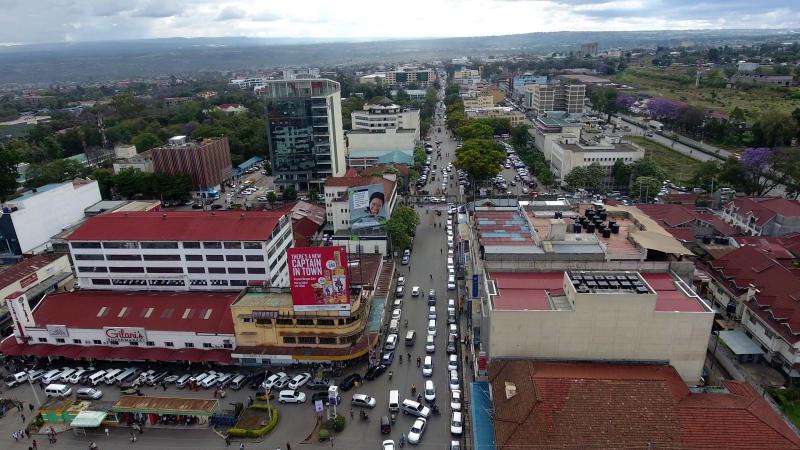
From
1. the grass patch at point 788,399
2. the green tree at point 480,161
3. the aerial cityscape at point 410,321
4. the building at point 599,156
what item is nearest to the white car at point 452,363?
the aerial cityscape at point 410,321

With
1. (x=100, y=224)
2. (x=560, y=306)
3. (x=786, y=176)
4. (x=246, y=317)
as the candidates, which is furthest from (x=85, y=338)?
(x=786, y=176)

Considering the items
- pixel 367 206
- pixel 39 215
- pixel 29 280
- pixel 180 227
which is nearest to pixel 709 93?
pixel 367 206

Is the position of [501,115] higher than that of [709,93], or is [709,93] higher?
[709,93]

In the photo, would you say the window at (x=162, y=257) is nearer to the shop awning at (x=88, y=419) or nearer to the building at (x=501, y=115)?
the shop awning at (x=88, y=419)

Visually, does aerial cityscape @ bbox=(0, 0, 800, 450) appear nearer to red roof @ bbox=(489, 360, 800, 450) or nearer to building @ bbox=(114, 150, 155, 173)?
red roof @ bbox=(489, 360, 800, 450)

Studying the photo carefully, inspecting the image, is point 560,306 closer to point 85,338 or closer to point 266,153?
point 85,338

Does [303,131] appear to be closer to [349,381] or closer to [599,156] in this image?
[599,156]
